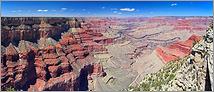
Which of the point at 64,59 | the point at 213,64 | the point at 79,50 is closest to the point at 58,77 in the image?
the point at 64,59

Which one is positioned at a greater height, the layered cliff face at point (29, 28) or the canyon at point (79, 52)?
the layered cliff face at point (29, 28)

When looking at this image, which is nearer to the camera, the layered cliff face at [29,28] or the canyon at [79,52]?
the layered cliff face at [29,28]

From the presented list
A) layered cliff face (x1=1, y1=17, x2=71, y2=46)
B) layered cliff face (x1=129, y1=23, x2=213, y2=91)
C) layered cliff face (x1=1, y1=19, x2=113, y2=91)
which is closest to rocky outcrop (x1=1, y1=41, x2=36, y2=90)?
layered cliff face (x1=1, y1=19, x2=113, y2=91)

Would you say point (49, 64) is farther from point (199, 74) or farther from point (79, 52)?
point (199, 74)

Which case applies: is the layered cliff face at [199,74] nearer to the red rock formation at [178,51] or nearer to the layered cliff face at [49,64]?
the layered cliff face at [49,64]

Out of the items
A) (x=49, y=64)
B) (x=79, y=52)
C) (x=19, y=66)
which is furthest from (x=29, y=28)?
(x=79, y=52)

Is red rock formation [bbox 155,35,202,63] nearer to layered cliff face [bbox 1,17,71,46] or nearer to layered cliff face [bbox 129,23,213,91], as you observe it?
layered cliff face [bbox 1,17,71,46]

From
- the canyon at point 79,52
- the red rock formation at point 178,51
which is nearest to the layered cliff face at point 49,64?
the canyon at point 79,52
